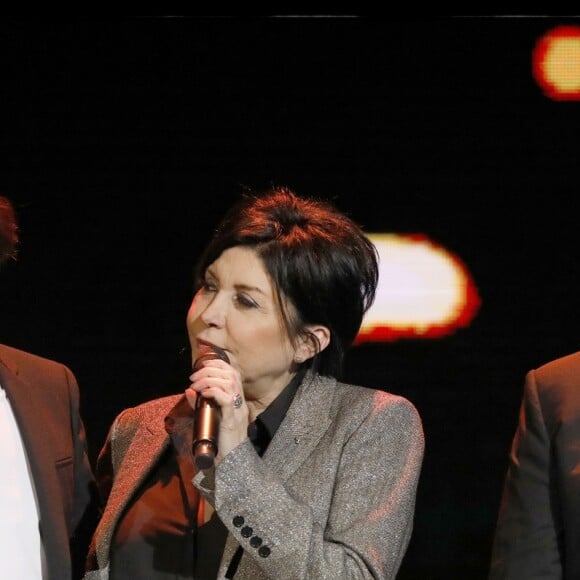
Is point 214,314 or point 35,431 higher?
point 214,314

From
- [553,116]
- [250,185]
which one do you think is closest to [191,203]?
[250,185]

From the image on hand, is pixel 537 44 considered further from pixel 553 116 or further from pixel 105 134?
pixel 105 134

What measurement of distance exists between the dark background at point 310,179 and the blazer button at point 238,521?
3.81ft

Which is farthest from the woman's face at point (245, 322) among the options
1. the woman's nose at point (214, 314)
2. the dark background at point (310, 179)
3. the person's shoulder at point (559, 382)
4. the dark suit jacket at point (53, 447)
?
the dark background at point (310, 179)

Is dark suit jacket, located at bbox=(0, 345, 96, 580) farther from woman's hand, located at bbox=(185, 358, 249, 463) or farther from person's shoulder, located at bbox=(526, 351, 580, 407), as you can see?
person's shoulder, located at bbox=(526, 351, 580, 407)

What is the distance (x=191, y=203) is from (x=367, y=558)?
1445 mm

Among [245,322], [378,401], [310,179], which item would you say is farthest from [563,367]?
[310,179]

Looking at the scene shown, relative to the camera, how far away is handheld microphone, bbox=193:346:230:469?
2002 mm

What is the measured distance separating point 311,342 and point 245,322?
17 cm

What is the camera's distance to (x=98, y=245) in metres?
3.40

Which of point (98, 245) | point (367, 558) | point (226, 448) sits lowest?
point (367, 558)

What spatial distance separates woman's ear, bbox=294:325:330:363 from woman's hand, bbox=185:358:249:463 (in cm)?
31

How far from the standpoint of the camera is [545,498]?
7.41 feet

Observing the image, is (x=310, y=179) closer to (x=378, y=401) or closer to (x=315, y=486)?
(x=378, y=401)
